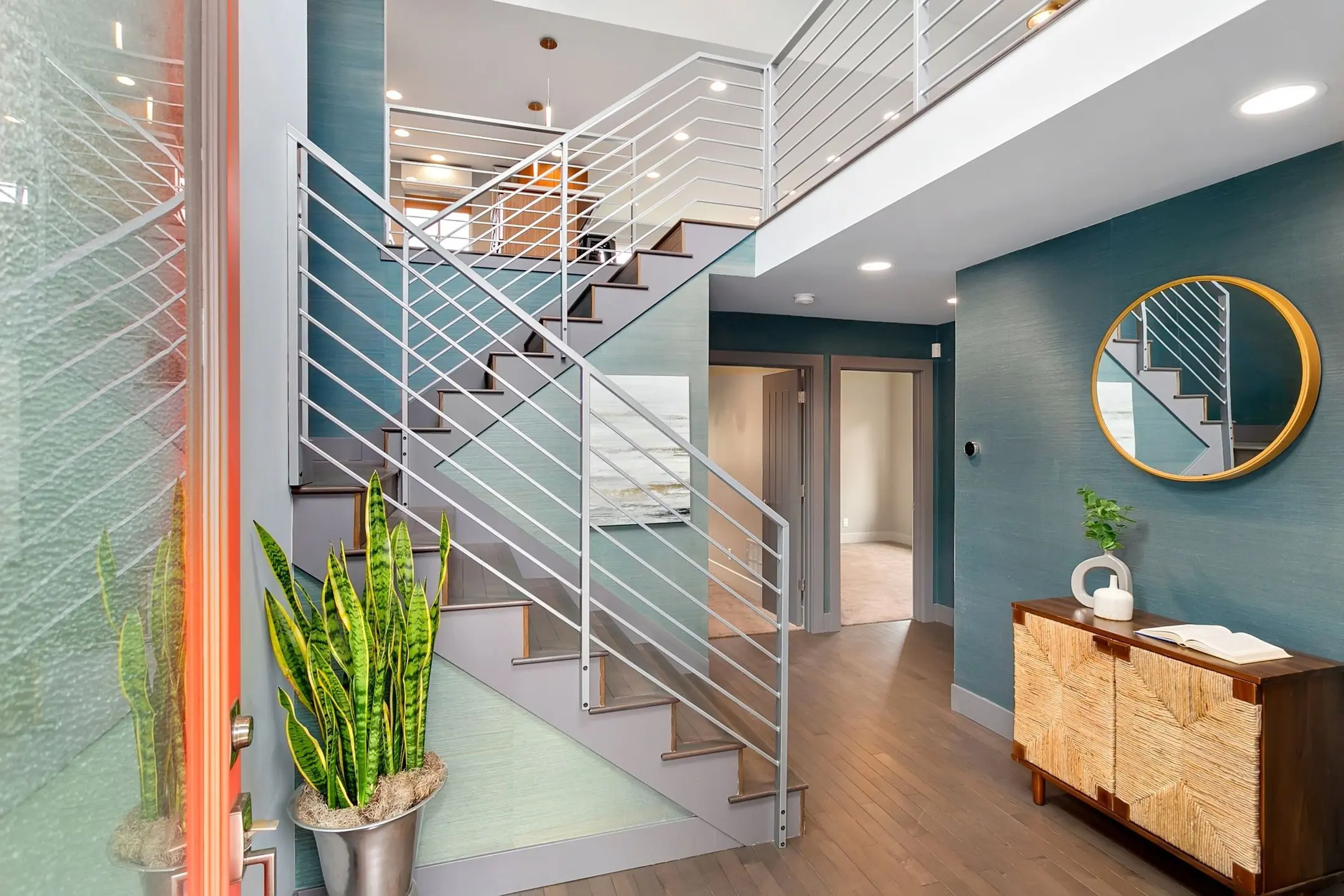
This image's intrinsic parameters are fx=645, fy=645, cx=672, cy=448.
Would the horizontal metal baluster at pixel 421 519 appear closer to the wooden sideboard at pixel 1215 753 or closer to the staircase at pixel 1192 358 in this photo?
the wooden sideboard at pixel 1215 753

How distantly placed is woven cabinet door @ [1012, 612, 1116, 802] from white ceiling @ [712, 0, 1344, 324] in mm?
1606

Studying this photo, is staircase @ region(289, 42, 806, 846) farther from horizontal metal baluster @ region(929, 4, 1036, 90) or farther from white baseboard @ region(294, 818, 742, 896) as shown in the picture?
horizontal metal baluster @ region(929, 4, 1036, 90)

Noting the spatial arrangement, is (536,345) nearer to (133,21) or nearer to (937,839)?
(937,839)

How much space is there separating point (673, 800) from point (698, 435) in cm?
187

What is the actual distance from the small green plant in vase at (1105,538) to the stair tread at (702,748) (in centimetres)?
151

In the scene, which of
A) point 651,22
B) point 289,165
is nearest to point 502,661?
point 289,165

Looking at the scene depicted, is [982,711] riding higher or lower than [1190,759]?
lower

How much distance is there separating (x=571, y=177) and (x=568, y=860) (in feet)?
11.2

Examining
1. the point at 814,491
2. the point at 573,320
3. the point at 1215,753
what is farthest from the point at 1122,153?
the point at 814,491

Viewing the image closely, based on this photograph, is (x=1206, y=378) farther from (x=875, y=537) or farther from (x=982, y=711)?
(x=875, y=537)

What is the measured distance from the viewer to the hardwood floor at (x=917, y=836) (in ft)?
6.86

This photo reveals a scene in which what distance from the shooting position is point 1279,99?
A: 167cm

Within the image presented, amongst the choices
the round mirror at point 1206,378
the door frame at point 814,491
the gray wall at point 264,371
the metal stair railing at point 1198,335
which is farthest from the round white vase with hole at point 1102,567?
the gray wall at point 264,371

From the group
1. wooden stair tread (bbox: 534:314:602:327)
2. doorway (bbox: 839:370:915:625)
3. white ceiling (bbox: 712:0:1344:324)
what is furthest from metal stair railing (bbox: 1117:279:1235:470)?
doorway (bbox: 839:370:915:625)
